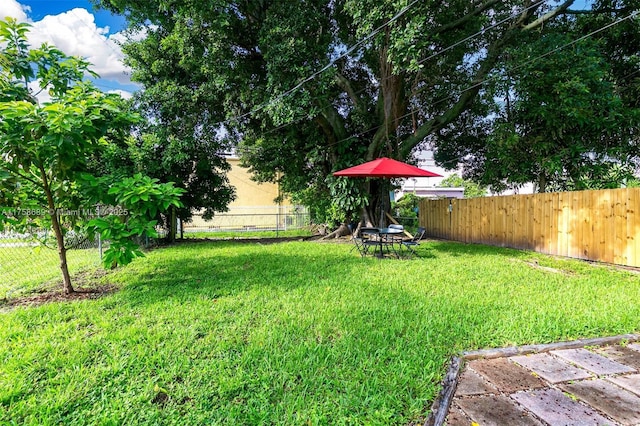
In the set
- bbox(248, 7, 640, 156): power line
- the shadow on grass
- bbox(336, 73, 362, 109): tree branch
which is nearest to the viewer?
the shadow on grass

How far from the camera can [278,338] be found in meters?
3.05

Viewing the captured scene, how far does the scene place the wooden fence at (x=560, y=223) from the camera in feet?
20.2

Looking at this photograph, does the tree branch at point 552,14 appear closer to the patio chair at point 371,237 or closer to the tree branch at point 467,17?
the tree branch at point 467,17

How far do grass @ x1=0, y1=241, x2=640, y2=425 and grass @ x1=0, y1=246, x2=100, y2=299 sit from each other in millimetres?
1182

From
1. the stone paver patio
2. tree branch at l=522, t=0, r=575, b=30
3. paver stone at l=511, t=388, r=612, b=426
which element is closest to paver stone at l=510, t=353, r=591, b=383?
the stone paver patio

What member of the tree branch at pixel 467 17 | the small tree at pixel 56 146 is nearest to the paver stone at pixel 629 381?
the small tree at pixel 56 146

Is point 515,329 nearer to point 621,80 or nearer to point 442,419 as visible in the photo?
point 442,419

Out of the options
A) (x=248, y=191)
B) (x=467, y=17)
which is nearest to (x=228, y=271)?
(x=467, y=17)

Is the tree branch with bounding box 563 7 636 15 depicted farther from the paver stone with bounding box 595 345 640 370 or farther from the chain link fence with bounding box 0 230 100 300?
the chain link fence with bounding box 0 230 100 300

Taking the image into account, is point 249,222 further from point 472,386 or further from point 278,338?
point 472,386

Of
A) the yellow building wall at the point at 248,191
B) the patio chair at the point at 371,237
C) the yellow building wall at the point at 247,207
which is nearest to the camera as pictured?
the patio chair at the point at 371,237

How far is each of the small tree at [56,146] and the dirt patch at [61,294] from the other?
21cm

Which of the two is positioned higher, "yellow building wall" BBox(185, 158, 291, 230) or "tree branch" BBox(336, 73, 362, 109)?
"tree branch" BBox(336, 73, 362, 109)

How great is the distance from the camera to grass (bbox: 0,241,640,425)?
83.7 inches
